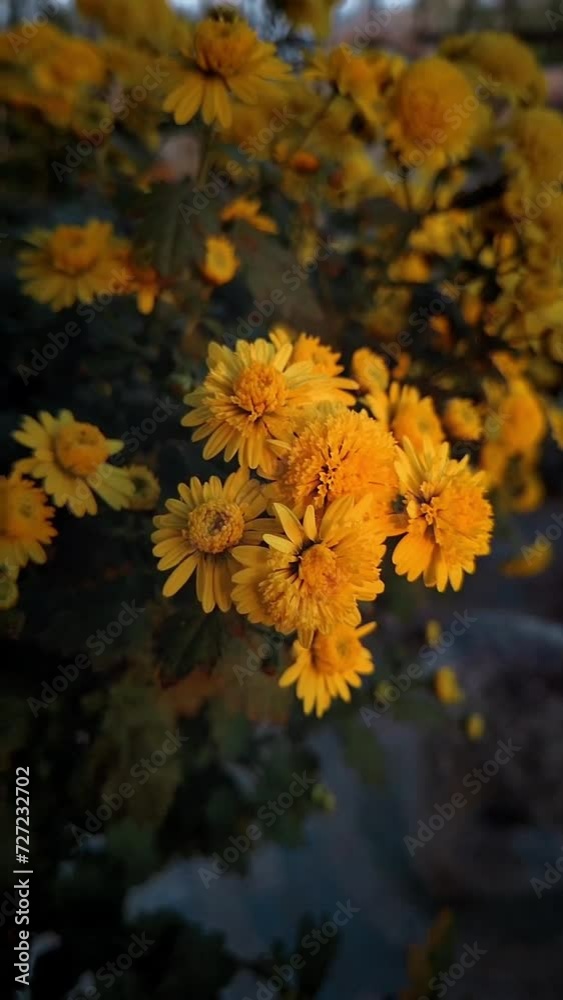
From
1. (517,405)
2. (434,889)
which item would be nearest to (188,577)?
(517,405)

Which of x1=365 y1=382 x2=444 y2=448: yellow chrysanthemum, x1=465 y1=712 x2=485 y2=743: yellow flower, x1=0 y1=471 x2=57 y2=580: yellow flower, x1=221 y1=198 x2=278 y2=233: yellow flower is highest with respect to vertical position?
x1=365 y1=382 x2=444 y2=448: yellow chrysanthemum

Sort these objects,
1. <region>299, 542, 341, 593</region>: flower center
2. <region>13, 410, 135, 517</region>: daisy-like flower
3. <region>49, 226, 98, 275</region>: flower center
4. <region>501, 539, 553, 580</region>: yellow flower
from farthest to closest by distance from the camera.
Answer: <region>501, 539, 553, 580</region>: yellow flower < <region>49, 226, 98, 275</region>: flower center < <region>13, 410, 135, 517</region>: daisy-like flower < <region>299, 542, 341, 593</region>: flower center

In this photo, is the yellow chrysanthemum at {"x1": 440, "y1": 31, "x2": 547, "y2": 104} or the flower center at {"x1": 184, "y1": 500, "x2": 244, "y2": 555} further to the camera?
the yellow chrysanthemum at {"x1": 440, "y1": 31, "x2": 547, "y2": 104}

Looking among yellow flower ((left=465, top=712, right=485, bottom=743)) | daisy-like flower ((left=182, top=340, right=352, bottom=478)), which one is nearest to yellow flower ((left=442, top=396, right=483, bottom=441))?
daisy-like flower ((left=182, top=340, right=352, bottom=478))

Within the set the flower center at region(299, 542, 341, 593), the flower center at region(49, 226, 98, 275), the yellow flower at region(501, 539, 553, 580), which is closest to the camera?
the flower center at region(299, 542, 341, 593)

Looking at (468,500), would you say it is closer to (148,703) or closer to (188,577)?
(188,577)

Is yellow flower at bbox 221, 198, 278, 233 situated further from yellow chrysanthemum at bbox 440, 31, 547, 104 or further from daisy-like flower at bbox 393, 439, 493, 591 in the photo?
daisy-like flower at bbox 393, 439, 493, 591

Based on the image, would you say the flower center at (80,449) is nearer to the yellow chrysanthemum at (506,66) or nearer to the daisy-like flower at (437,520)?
the daisy-like flower at (437,520)
